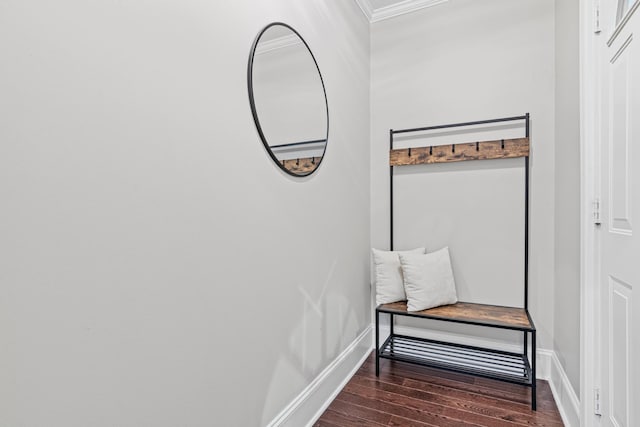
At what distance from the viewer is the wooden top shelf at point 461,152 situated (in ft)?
7.20

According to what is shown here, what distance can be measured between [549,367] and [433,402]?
91cm

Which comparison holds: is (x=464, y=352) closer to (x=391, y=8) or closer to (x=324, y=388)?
(x=324, y=388)

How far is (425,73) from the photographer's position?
2529 mm

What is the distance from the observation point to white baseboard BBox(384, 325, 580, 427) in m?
1.67

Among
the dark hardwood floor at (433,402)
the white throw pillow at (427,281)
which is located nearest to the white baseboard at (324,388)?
the dark hardwood floor at (433,402)

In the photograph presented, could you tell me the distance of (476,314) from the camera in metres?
2.10

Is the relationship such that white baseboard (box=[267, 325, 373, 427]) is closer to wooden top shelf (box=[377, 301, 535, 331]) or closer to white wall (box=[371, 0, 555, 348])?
wooden top shelf (box=[377, 301, 535, 331])

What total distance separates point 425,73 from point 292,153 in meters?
1.56

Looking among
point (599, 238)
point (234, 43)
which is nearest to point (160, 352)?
point (234, 43)

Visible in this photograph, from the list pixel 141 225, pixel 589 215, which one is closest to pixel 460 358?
pixel 589 215

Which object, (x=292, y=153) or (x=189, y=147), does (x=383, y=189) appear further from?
(x=189, y=147)

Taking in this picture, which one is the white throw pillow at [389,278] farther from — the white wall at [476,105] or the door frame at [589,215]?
the door frame at [589,215]

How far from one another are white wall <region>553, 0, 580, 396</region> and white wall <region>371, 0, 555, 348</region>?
0.34 ft

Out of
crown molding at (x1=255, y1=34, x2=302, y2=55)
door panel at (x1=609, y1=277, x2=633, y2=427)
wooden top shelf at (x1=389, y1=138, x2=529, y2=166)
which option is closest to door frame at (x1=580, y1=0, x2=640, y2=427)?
door panel at (x1=609, y1=277, x2=633, y2=427)
